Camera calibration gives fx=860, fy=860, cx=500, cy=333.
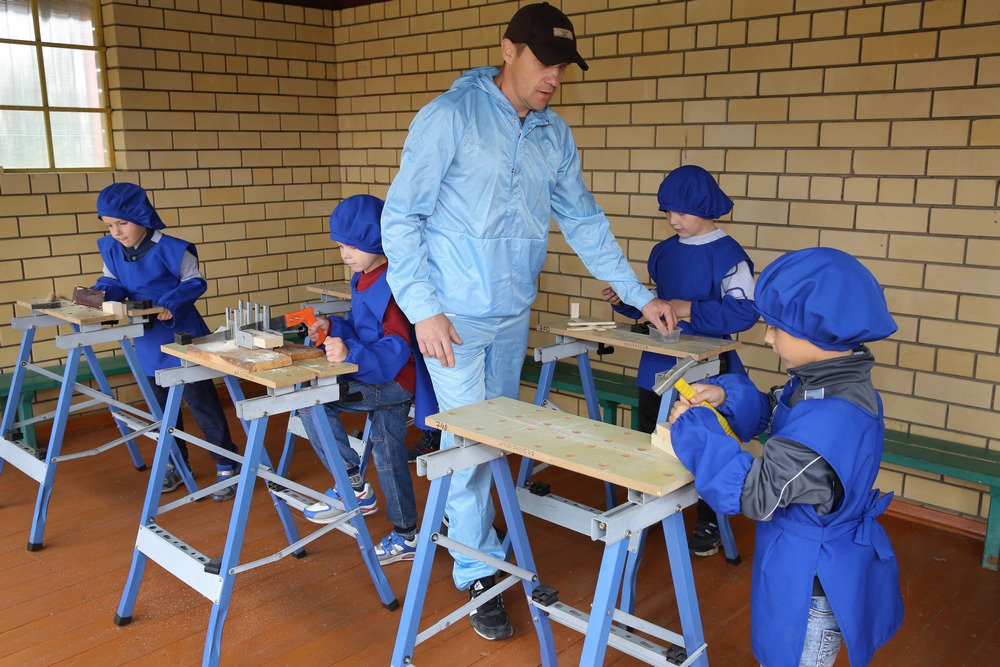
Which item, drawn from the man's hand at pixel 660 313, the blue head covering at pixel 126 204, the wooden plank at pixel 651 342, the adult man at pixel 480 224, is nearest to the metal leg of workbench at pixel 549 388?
the wooden plank at pixel 651 342

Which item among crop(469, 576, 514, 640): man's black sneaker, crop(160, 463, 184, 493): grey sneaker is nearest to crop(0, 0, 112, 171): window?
crop(160, 463, 184, 493): grey sneaker

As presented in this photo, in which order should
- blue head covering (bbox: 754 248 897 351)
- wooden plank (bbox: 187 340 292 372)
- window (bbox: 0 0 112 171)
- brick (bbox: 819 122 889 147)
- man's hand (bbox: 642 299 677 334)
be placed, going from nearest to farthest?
blue head covering (bbox: 754 248 897 351)
wooden plank (bbox: 187 340 292 372)
man's hand (bbox: 642 299 677 334)
brick (bbox: 819 122 889 147)
window (bbox: 0 0 112 171)

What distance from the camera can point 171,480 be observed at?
412 cm

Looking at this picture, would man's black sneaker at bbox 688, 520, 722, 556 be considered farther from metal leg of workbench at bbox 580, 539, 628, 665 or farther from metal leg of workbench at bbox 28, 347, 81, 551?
metal leg of workbench at bbox 28, 347, 81, 551

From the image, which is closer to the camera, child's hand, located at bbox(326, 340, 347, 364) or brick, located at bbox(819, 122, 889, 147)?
child's hand, located at bbox(326, 340, 347, 364)

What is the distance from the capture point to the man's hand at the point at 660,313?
3.02 metres

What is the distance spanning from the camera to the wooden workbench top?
100 inches

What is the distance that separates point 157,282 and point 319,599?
1759 mm

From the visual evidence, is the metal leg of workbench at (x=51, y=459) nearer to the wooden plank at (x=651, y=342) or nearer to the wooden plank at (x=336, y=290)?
the wooden plank at (x=336, y=290)

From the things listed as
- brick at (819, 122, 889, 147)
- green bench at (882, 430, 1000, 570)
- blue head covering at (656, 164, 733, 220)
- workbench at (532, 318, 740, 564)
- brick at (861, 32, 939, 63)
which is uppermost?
brick at (861, 32, 939, 63)

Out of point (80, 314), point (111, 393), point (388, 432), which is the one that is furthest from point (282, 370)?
point (111, 393)

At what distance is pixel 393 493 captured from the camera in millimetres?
3266

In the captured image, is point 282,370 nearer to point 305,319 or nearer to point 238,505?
point 305,319

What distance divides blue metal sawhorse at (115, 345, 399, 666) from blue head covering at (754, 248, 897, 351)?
1452 millimetres
